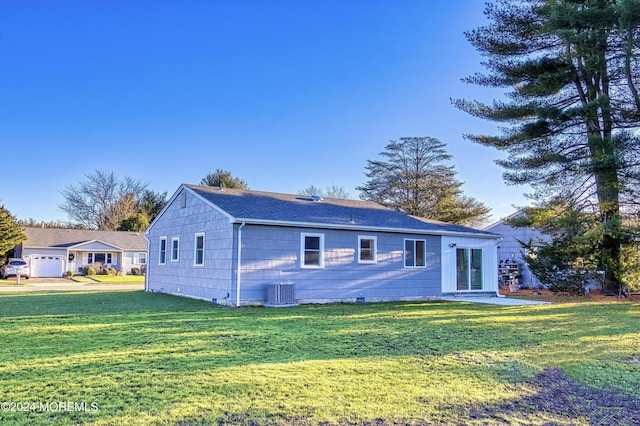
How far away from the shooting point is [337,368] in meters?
5.22

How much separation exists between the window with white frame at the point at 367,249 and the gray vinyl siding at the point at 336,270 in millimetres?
128

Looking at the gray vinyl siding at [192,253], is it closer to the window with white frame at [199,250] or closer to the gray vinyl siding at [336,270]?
the window with white frame at [199,250]

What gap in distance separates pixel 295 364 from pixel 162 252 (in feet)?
42.6

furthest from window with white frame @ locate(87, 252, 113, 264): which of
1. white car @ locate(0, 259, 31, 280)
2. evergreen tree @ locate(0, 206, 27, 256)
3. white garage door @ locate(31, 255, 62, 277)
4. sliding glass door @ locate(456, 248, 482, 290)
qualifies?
sliding glass door @ locate(456, 248, 482, 290)

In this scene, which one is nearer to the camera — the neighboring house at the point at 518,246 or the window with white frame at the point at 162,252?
the window with white frame at the point at 162,252

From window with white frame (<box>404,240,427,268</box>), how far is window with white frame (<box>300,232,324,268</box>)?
338 centimetres

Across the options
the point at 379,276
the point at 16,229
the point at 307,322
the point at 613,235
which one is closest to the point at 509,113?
the point at 613,235

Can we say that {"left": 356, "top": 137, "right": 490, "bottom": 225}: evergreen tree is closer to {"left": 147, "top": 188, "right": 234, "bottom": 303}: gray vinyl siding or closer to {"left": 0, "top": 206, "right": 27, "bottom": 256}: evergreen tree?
{"left": 147, "top": 188, "right": 234, "bottom": 303}: gray vinyl siding

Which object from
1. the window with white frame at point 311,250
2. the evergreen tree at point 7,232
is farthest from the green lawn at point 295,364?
the evergreen tree at point 7,232

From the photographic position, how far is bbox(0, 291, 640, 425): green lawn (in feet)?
12.5

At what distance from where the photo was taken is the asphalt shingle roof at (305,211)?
12.9 meters

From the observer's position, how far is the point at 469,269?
1647 centimetres

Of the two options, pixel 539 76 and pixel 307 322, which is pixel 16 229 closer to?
pixel 307 322

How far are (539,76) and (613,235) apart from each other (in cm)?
616
